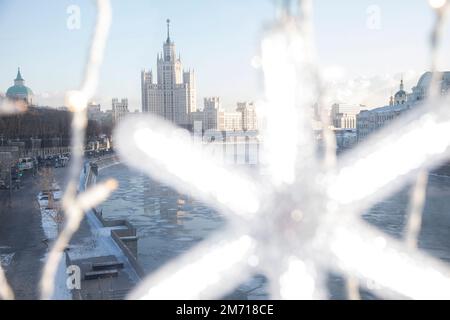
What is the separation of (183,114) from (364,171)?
4398 centimetres

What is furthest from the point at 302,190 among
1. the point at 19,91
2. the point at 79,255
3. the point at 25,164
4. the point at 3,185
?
the point at 19,91

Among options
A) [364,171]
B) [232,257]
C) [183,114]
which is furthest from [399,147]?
[183,114]

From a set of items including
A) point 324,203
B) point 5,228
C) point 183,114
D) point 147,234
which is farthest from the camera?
point 183,114

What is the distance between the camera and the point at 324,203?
4.15 metres

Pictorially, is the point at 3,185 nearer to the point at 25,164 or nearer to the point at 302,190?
the point at 25,164

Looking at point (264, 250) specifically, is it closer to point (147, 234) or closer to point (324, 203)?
point (324, 203)

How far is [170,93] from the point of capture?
46812 mm

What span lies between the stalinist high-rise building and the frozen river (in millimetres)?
30573

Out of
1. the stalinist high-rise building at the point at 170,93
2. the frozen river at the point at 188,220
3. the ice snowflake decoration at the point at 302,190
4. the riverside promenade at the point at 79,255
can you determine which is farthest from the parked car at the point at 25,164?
the stalinist high-rise building at the point at 170,93

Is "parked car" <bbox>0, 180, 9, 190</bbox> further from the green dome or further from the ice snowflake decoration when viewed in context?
the green dome

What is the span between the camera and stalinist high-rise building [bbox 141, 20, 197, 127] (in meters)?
46.7

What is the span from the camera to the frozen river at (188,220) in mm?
7214

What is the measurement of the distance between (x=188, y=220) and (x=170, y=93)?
123 feet

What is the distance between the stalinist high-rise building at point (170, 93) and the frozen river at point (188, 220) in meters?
30.6
